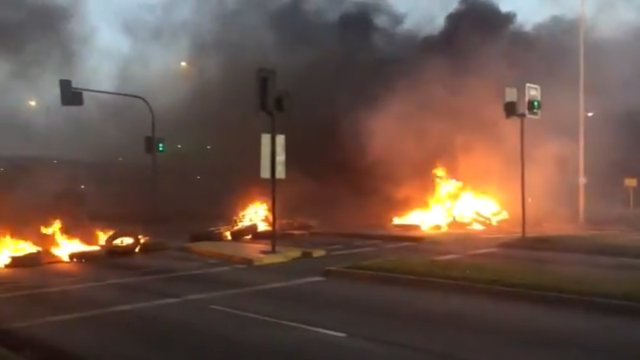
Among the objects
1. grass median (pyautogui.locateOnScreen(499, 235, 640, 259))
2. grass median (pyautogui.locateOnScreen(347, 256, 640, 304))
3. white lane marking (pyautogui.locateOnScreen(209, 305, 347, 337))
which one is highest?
grass median (pyautogui.locateOnScreen(499, 235, 640, 259))

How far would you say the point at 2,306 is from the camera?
1214cm

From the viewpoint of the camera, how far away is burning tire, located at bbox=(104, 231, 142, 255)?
779 inches

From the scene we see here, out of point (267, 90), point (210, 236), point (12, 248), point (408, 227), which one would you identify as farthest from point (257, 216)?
point (267, 90)

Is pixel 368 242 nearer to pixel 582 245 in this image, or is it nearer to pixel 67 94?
pixel 582 245

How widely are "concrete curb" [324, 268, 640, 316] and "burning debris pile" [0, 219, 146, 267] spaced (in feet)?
24.0

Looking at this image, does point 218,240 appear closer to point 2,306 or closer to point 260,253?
point 260,253

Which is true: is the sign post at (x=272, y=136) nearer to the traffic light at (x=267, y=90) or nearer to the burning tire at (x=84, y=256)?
the traffic light at (x=267, y=90)

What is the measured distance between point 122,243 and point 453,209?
1271cm

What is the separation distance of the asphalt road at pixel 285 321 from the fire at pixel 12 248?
349 cm

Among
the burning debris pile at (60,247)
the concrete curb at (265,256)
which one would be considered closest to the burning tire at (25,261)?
the burning debris pile at (60,247)

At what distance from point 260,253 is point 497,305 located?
8028 mm

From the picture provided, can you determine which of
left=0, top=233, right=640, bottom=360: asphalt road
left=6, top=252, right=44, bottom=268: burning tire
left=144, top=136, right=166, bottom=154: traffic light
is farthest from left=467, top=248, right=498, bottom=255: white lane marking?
left=144, top=136, right=166, bottom=154: traffic light

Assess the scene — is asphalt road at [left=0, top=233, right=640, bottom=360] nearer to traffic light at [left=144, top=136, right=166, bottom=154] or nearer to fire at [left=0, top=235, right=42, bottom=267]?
fire at [left=0, top=235, right=42, bottom=267]

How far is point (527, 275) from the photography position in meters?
12.9
